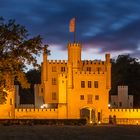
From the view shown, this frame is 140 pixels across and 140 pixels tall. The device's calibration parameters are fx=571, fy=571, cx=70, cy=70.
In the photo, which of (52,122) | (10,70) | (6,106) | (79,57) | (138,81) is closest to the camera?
(10,70)

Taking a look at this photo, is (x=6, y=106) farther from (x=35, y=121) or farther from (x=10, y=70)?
(x=10, y=70)

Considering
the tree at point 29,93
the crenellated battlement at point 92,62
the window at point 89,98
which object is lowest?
the window at point 89,98

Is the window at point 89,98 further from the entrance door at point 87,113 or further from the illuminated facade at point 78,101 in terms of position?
the entrance door at point 87,113

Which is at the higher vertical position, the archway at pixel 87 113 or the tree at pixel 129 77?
the tree at pixel 129 77

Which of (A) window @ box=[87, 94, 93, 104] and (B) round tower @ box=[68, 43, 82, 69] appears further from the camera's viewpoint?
(B) round tower @ box=[68, 43, 82, 69]

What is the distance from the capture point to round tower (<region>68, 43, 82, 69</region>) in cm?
8119

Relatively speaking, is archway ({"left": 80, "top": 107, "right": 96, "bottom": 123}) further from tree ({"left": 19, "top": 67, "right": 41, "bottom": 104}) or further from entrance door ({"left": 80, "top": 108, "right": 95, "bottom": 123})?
tree ({"left": 19, "top": 67, "right": 41, "bottom": 104})

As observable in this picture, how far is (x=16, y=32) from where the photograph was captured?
5053cm

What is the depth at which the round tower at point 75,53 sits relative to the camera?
81188 millimetres

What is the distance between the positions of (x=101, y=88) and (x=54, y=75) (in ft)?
45.9

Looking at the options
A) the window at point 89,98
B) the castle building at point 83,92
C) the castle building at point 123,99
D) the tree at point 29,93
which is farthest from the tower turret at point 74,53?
the tree at point 29,93

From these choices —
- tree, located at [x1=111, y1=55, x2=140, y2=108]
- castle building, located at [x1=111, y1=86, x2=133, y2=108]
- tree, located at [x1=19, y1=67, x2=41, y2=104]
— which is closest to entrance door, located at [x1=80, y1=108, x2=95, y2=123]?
castle building, located at [x1=111, y1=86, x2=133, y2=108]

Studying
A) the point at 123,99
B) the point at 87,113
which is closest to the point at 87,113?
the point at 87,113

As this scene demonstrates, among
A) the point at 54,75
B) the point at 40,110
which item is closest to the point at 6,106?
the point at 40,110
